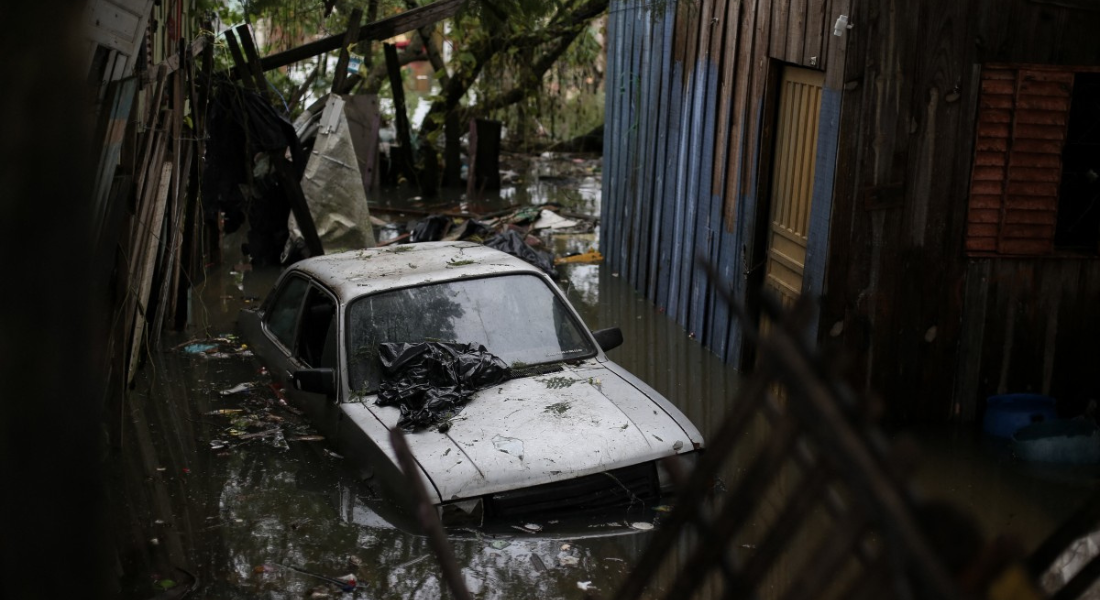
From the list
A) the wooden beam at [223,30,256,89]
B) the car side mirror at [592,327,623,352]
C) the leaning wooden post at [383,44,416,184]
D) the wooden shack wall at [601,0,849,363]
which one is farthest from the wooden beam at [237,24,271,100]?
the car side mirror at [592,327,623,352]

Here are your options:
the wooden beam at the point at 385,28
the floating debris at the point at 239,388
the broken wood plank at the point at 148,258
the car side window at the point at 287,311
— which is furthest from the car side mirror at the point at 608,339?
the wooden beam at the point at 385,28

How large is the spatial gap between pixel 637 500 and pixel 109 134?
342 cm

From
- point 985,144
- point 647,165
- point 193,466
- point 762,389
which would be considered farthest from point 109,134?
point 647,165

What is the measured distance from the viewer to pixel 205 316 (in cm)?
973

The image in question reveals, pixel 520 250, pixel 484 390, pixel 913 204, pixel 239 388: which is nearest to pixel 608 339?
pixel 484 390

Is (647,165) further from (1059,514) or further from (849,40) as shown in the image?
(1059,514)

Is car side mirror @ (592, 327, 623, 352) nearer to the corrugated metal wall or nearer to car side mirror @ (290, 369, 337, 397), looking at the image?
the corrugated metal wall

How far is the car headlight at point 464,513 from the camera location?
5098mm

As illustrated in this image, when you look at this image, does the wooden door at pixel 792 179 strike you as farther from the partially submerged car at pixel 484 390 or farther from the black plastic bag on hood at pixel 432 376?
the black plastic bag on hood at pixel 432 376

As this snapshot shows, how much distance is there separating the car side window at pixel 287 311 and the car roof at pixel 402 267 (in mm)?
118

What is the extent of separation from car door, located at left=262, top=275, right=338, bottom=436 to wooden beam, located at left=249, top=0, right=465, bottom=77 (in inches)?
151

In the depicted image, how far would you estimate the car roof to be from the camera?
6.59 m

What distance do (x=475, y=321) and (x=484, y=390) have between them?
0.59 m

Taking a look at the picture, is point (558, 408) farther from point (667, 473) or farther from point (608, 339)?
point (608, 339)
